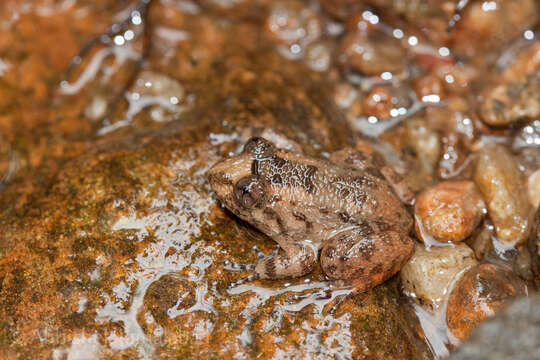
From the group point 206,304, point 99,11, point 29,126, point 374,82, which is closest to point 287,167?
point 206,304

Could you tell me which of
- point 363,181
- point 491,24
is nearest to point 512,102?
point 491,24

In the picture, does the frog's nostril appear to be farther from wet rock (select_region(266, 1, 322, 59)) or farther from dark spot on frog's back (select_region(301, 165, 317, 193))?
wet rock (select_region(266, 1, 322, 59))

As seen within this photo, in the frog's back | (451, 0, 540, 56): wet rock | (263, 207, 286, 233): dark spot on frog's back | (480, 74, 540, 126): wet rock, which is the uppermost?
(451, 0, 540, 56): wet rock

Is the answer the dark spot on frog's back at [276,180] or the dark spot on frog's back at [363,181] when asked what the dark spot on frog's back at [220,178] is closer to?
the dark spot on frog's back at [276,180]

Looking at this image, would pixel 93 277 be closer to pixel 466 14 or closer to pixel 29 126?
pixel 29 126

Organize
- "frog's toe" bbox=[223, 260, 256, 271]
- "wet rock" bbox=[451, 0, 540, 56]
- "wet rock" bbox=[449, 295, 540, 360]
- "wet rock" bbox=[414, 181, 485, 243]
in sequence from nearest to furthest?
"wet rock" bbox=[449, 295, 540, 360]
"frog's toe" bbox=[223, 260, 256, 271]
"wet rock" bbox=[414, 181, 485, 243]
"wet rock" bbox=[451, 0, 540, 56]

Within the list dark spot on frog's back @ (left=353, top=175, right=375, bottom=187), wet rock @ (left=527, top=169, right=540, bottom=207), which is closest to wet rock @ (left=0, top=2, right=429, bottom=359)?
dark spot on frog's back @ (left=353, top=175, right=375, bottom=187)
